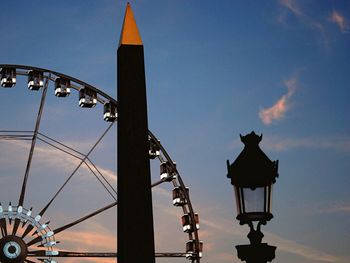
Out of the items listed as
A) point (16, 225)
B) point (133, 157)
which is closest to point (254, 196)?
point (133, 157)

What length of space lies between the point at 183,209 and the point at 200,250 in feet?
5.62

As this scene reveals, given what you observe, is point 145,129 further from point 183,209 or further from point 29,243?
point 183,209

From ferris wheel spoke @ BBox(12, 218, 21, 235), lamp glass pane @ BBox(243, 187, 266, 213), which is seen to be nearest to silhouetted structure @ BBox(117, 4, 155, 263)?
lamp glass pane @ BBox(243, 187, 266, 213)

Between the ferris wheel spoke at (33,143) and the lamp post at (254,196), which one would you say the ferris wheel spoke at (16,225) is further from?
the lamp post at (254,196)

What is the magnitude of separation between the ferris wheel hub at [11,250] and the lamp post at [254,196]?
16446 millimetres

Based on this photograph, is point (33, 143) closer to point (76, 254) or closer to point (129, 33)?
point (76, 254)

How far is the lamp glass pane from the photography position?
21.4ft

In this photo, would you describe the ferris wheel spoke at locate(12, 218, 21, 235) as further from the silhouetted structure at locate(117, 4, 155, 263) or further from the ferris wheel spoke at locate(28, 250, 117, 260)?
the silhouetted structure at locate(117, 4, 155, 263)

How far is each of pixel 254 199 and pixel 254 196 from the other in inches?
1.1

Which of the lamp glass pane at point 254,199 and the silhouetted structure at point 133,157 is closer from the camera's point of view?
the lamp glass pane at point 254,199

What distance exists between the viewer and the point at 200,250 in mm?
26500

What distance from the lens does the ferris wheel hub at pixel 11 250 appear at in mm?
21891

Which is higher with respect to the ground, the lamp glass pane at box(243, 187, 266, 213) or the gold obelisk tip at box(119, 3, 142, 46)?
the gold obelisk tip at box(119, 3, 142, 46)

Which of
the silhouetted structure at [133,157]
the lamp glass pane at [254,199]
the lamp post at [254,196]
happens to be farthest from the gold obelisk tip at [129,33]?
the lamp glass pane at [254,199]
